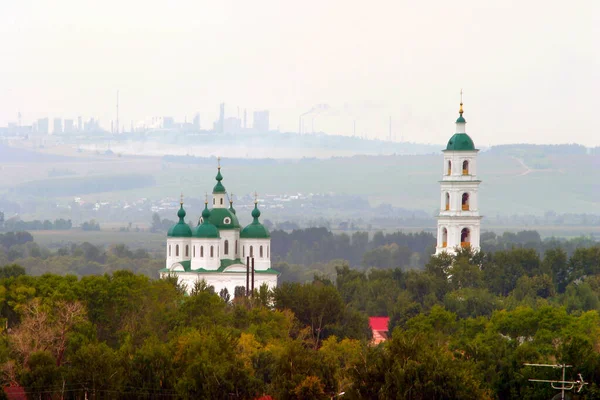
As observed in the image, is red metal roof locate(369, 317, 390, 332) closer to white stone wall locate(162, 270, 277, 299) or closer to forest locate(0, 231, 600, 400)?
forest locate(0, 231, 600, 400)

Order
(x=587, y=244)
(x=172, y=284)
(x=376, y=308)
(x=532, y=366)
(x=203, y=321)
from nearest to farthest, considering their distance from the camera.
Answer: (x=532, y=366) < (x=203, y=321) < (x=172, y=284) < (x=376, y=308) < (x=587, y=244)

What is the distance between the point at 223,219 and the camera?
9519 centimetres

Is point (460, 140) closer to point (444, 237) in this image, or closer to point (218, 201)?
point (444, 237)

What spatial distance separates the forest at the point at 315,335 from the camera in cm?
5306

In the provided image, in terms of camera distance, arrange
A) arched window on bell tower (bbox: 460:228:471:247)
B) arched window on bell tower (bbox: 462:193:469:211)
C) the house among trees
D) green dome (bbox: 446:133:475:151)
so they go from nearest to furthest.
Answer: the house among trees → green dome (bbox: 446:133:475:151) → arched window on bell tower (bbox: 462:193:469:211) → arched window on bell tower (bbox: 460:228:471:247)

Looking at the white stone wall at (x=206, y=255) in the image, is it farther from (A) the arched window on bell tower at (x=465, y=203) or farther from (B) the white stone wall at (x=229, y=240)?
(A) the arched window on bell tower at (x=465, y=203)

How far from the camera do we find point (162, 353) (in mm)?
56500

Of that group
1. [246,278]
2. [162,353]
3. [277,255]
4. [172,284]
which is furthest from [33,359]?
[277,255]

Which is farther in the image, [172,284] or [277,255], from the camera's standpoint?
[277,255]

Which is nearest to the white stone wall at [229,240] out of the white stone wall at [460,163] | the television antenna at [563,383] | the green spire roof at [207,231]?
the green spire roof at [207,231]

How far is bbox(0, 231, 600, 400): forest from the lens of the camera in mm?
53062

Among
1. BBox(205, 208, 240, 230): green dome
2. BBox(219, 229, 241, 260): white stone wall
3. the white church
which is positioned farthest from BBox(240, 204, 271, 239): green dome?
BBox(205, 208, 240, 230): green dome

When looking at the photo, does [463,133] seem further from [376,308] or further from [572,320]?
[572,320]

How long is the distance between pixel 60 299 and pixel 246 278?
2413 centimetres
